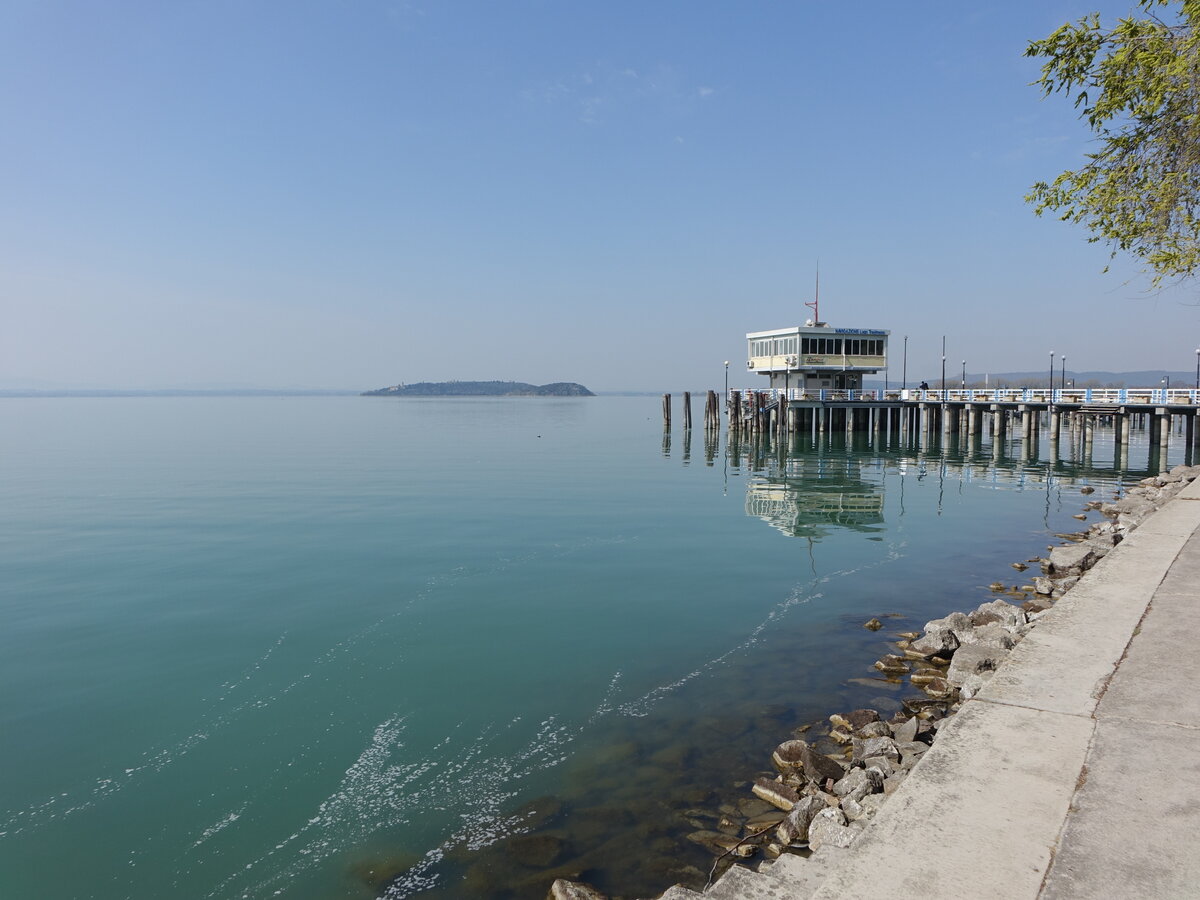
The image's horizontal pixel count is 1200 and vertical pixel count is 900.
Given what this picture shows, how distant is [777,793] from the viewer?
7980mm

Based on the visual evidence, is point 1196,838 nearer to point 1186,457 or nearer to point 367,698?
point 367,698

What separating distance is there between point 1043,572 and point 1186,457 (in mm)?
34913

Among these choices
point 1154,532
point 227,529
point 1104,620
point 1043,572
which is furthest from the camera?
point 227,529

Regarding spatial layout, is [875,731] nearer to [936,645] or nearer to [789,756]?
[789,756]

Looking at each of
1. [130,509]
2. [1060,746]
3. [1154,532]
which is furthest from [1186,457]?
[130,509]

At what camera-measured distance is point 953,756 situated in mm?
5812

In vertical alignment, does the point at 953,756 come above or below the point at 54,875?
above

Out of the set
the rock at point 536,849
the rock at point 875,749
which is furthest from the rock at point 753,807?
the rock at point 536,849

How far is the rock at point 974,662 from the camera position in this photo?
9344 mm

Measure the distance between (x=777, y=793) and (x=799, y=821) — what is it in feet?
3.23

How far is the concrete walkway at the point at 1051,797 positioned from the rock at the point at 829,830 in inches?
29.2

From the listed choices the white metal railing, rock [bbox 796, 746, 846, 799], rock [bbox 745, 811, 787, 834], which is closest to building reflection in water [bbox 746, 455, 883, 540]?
rock [bbox 796, 746, 846, 799]

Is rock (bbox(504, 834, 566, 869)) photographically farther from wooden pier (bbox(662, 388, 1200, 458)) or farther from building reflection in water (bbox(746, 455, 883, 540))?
wooden pier (bbox(662, 388, 1200, 458))

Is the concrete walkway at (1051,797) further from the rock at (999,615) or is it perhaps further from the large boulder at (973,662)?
the rock at (999,615)
